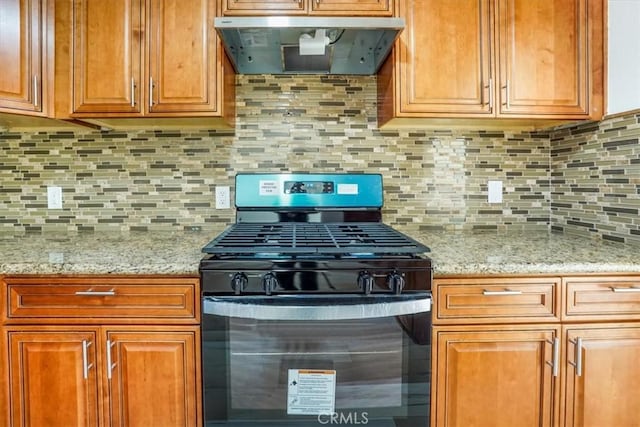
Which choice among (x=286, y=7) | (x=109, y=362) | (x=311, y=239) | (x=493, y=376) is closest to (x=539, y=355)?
(x=493, y=376)

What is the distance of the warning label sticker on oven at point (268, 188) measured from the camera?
1.78m

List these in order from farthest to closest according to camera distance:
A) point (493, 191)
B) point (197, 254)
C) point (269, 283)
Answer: point (493, 191) < point (197, 254) < point (269, 283)

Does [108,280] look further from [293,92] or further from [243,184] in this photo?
[293,92]

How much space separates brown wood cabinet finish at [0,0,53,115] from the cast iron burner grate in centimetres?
93

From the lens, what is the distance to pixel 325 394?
3.90ft

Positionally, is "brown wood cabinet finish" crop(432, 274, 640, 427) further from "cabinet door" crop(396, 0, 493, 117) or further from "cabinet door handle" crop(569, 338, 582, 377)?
"cabinet door" crop(396, 0, 493, 117)

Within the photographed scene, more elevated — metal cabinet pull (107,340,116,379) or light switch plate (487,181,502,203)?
light switch plate (487,181,502,203)

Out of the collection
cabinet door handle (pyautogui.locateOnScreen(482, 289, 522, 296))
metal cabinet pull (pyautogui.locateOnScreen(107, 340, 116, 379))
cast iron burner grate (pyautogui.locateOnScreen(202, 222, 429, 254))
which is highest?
cast iron burner grate (pyautogui.locateOnScreen(202, 222, 429, 254))

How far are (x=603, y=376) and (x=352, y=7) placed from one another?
160 cm

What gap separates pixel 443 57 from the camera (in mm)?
1520

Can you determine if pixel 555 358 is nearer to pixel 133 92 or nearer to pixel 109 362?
pixel 109 362

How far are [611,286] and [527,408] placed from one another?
1.57 feet

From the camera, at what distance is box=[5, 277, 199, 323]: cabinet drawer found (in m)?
1.17

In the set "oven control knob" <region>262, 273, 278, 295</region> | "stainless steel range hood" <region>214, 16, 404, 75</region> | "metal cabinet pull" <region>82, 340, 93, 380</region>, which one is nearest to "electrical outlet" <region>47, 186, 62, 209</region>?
"metal cabinet pull" <region>82, 340, 93, 380</region>
